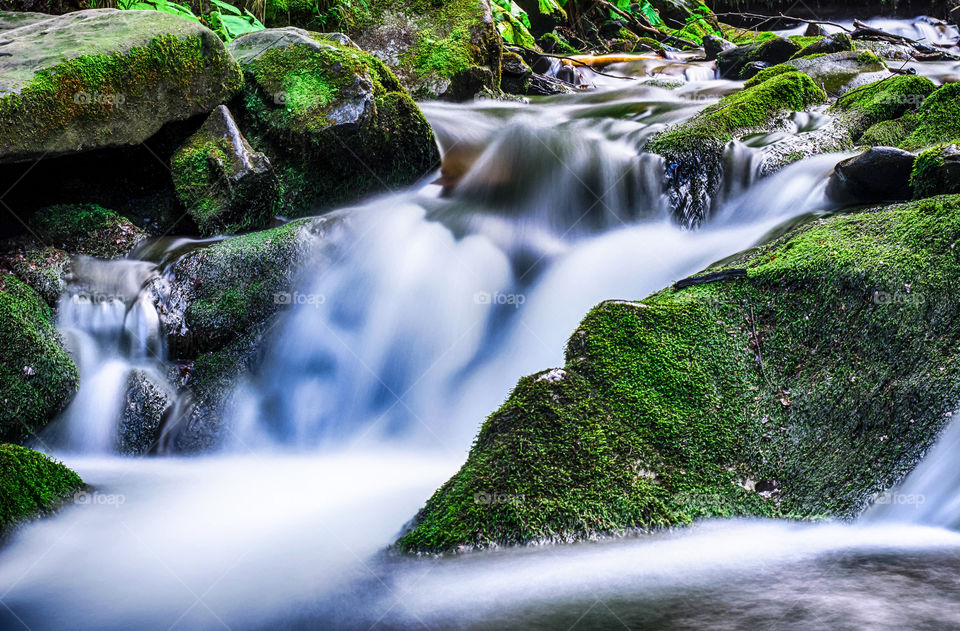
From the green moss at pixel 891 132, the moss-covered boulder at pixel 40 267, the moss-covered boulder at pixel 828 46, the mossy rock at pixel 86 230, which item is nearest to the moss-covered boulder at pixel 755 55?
the moss-covered boulder at pixel 828 46

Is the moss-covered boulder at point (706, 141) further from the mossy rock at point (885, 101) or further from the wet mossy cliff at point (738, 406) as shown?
the wet mossy cliff at point (738, 406)

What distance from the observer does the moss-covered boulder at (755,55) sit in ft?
36.4

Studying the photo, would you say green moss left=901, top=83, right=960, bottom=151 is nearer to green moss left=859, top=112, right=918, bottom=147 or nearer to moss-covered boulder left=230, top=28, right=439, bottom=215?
green moss left=859, top=112, right=918, bottom=147

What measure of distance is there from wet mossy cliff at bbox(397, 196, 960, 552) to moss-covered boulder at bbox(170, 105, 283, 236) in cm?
364

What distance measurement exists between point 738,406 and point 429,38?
26.7ft

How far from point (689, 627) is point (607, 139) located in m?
6.25

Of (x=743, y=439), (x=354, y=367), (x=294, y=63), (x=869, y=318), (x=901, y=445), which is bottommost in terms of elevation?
(x=354, y=367)

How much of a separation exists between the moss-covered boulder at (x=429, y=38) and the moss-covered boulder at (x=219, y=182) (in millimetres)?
4009

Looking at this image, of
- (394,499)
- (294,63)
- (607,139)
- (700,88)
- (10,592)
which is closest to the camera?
(10,592)

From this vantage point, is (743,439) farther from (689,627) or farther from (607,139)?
(607,139)

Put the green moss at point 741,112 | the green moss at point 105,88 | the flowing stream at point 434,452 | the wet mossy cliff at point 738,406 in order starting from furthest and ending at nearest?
the green moss at point 741,112 < the green moss at point 105,88 < the wet mossy cliff at point 738,406 < the flowing stream at point 434,452

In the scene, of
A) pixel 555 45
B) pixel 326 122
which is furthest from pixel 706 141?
pixel 555 45

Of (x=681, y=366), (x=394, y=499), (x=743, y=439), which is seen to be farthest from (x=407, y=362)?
(x=743, y=439)

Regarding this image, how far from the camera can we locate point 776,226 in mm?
5355
